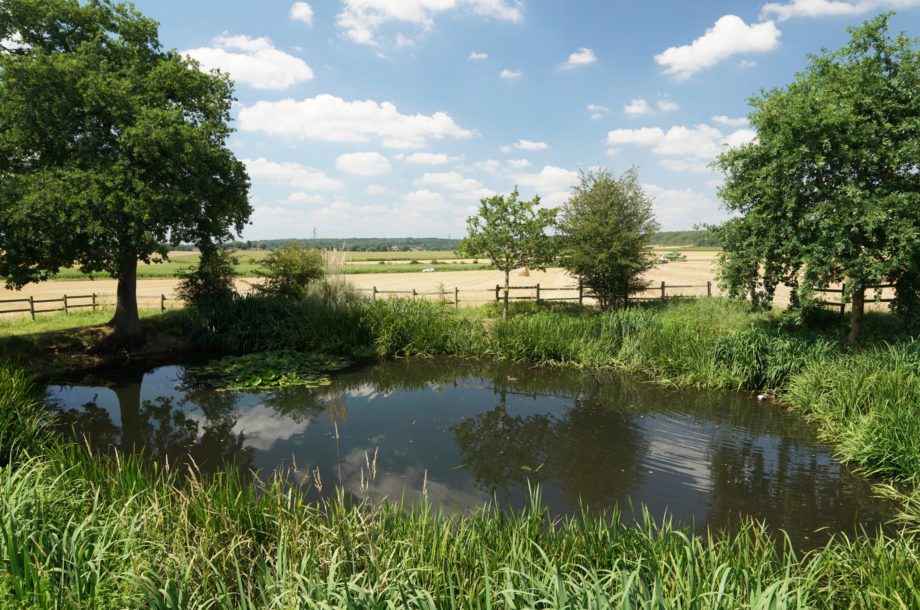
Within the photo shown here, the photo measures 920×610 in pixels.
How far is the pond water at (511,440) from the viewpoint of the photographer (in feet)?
21.2

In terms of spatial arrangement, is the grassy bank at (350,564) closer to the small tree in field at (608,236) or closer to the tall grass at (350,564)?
the tall grass at (350,564)

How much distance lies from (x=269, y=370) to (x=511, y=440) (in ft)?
24.6

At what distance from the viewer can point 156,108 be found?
41.2 ft

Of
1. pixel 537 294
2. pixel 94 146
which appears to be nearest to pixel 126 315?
pixel 94 146

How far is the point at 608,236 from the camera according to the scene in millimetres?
17312

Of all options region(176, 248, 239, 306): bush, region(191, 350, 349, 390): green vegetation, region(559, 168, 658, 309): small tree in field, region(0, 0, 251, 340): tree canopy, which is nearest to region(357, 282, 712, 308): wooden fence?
region(559, 168, 658, 309): small tree in field

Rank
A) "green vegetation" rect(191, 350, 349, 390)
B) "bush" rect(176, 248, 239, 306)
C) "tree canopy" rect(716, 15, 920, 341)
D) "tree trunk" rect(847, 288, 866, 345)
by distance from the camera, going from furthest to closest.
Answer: "bush" rect(176, 248, 239, 306) < "green vegetation" rect(191, 350, 349, 390) < "tree trunk" rect(847, 288, 866, 345) < "tree canopy" rect(716, 15, 920, 341)

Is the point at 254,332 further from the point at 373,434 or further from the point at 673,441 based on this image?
the point at 673,441

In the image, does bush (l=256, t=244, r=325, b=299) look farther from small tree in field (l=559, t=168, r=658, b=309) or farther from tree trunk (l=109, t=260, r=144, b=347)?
small tree in field (l=559, t=168, r=658, b=309)

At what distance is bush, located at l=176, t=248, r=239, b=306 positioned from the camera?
55.7 feet

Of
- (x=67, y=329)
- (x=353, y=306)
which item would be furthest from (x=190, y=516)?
(x=67, y=329)

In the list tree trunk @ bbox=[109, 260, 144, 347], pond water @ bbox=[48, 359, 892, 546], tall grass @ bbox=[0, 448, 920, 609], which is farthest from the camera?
tree trunk @ bbox=[109, 260, 144, 347]

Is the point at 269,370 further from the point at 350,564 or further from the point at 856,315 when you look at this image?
the point at 856,315

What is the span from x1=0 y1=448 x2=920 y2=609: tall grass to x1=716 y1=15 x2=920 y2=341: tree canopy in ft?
25.9
